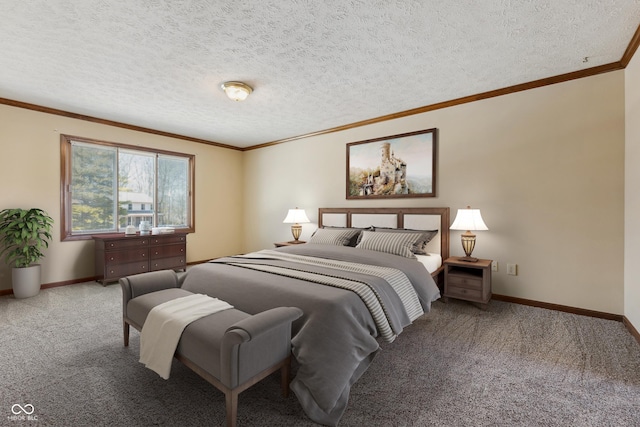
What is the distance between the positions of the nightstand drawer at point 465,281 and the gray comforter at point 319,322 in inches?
32.0

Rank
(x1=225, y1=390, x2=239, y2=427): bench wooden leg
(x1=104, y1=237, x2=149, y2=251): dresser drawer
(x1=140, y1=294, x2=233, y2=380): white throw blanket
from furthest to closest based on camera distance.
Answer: (x1=104, y1=237, x2=149, y2=251): dresser drawer, (x1=140, y1=294, x2=233, y2=380): white throw blanket, (x1=225, y1=390, x2=239, y2=427): bench wooden leg

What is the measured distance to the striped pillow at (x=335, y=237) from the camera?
13.3 ft

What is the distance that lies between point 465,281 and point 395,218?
1.30 meters

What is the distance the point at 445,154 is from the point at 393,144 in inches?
30.5

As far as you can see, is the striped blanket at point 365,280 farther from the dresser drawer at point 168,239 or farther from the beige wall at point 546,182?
the dresser drawer at point 168,239

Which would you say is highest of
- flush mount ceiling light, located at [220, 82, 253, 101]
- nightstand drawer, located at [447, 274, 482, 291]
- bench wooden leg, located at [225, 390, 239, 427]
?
flush mount ceiling light, located at [220, 82, 253, 101]

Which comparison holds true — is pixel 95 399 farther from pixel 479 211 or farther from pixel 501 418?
pixel 479 211

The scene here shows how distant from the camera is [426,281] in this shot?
2889 millimetres

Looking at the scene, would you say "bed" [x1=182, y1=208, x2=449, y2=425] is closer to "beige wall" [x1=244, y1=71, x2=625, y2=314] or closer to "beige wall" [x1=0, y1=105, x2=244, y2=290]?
"beige wall" [x1=244, y1=71, x2=625, y2=314]

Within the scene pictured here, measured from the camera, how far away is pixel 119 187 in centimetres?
487

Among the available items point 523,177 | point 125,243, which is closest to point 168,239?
point 125,243

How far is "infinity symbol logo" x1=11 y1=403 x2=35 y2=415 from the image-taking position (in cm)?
166

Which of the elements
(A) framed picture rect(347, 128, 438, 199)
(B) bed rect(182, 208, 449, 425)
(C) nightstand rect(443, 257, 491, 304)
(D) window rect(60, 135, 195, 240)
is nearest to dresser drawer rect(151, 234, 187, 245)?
(D) window rect(60, 135, 195, 240)

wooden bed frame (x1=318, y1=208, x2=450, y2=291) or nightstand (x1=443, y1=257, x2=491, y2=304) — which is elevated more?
wooden bed frame (x1=318, y1=208, x2=450, y2=291)
